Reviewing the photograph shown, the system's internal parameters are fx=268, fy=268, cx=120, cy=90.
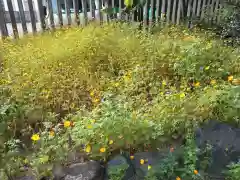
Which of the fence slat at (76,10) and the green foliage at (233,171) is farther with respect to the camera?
the fence slat at (76,10)

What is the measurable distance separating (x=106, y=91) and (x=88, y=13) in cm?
347

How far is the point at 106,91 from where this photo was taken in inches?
143

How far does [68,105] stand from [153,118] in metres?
1.15

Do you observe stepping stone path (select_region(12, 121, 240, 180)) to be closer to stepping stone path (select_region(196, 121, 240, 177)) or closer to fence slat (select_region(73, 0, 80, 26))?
stepping stone path (select_region(196, 121, 240, 177))

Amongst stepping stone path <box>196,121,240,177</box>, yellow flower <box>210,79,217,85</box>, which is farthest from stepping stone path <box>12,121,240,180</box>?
yellow flower <box>210,79,217,85</box>

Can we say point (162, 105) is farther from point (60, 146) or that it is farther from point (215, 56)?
point (215, 56)

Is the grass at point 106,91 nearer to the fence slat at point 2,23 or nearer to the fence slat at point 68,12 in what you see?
the fence slat at point 2,23

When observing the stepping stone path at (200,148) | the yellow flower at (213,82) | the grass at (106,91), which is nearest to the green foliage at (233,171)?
the stepping stone path at (200,148)

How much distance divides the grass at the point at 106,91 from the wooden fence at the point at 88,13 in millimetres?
551

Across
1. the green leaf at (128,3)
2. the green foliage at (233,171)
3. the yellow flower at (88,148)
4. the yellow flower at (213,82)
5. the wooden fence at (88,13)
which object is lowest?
the green foliage at (233,171)

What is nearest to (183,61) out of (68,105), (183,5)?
(68,105)

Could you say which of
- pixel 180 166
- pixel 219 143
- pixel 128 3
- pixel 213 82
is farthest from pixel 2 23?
pixel 219 143

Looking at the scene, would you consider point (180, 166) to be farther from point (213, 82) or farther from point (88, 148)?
point (213, 82)

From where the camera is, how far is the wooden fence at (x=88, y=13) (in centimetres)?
523
